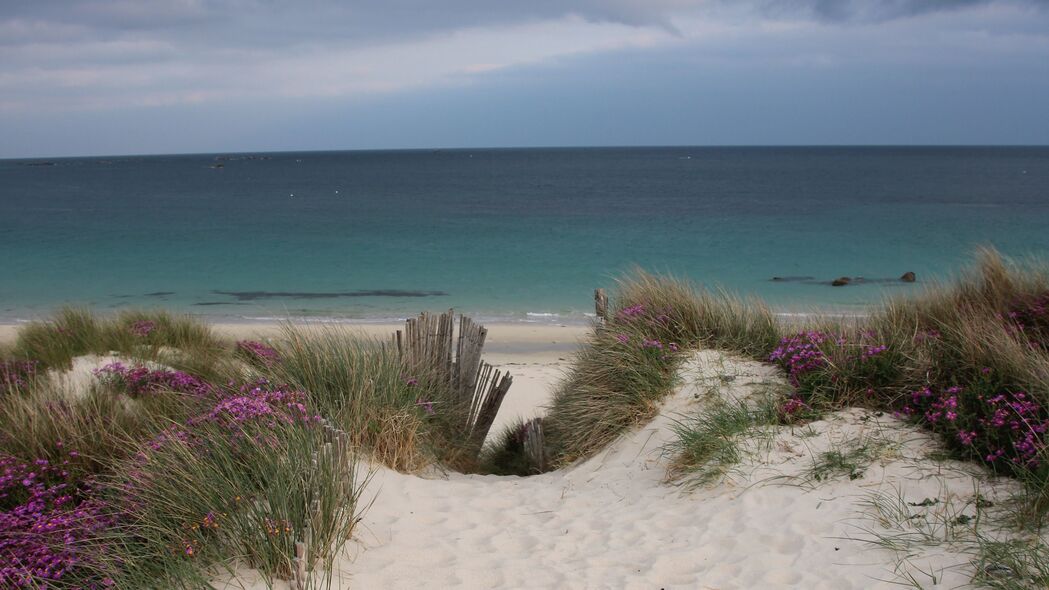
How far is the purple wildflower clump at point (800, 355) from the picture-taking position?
6.32 metres

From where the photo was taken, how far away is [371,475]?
5285 mm

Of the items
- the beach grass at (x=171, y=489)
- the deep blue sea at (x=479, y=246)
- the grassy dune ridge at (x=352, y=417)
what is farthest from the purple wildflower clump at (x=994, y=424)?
the beach grass at (x=171, y=489)

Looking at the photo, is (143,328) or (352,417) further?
(143,328)

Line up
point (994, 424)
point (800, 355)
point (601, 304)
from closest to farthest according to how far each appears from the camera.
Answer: point (994, 424)
point (800, 355)
point (601, 304)

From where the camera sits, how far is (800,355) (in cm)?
638

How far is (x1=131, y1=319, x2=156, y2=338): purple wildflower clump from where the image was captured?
34.0ft

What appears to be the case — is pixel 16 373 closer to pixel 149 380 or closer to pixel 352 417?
pixel 149 380

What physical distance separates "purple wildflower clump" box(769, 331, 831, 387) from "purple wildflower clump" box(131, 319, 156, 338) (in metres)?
8.33

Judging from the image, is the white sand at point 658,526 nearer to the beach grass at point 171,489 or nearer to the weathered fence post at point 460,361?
the beach grass at point 171,489

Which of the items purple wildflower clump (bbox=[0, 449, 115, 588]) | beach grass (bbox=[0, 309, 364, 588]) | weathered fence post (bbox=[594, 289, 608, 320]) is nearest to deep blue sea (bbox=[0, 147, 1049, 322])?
weathered fence post (bbox=[594, 289, 608, 320])

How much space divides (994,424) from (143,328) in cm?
1022

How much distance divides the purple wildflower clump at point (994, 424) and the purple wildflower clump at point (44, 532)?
17.0ft

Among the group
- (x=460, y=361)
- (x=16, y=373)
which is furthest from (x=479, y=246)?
(x=460, y=361)

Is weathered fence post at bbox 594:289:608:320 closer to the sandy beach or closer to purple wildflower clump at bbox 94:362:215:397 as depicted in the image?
the sandy beach
